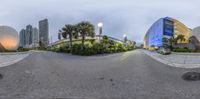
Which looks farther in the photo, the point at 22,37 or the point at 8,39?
the point at 8,39

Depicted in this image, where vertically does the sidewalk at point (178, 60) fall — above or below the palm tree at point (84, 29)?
below

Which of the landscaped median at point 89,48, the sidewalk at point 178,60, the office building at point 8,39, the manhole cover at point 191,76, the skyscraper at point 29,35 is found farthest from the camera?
the office building at point 8,39

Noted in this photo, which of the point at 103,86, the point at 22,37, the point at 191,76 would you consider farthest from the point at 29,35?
the point at 191,76

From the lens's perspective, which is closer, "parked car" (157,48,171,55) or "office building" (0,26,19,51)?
"parked car" (157,48,171,55)

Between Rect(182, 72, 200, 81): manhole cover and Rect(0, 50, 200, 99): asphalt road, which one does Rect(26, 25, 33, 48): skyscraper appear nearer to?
Rect(0, 50, 200, 99): asphalt road

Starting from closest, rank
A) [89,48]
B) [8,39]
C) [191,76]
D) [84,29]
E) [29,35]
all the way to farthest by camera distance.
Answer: [191,76], [89,48], [84,29], [29,35], [8,39]

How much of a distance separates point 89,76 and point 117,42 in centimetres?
983

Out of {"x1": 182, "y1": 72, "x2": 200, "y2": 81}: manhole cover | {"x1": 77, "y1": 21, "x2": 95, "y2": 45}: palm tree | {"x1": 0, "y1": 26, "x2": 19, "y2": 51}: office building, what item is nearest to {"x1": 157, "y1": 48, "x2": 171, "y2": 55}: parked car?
{"x1": 182, "y1": 72, "x2": 200, "y2": 81}: manhole cover

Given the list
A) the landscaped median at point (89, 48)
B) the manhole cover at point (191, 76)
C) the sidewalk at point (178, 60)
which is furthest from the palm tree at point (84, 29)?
the manhole cover at point (191, 76)

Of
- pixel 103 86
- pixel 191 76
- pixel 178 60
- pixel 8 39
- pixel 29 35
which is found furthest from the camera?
pixel 8 39

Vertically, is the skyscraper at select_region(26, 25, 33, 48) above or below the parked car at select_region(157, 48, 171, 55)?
above

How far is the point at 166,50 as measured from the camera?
9.88 m

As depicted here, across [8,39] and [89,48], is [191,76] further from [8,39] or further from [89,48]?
[8,39]

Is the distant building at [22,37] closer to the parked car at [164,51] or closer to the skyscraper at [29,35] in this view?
the skyscraper at [29,35]
